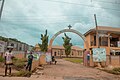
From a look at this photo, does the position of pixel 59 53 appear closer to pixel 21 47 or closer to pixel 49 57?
pixel 21 47

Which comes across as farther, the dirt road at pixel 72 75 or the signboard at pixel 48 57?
the signboard at pixel 48 57

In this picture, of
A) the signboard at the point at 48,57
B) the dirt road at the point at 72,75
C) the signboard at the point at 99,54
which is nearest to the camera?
the dirt road at the point at 72,75

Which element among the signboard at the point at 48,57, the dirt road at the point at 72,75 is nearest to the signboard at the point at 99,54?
the dirt road at the point at 72,75

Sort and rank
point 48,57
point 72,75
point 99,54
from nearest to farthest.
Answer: point 72,75 → point 99,54 → point 48,57

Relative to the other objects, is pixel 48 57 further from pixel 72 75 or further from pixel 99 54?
pixel 72 75

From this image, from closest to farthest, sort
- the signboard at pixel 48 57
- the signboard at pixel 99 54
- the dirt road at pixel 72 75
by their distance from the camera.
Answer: the dirt road at pixel 72 75
the signboard at pixel 99 54
the signboard at pixel 48 57

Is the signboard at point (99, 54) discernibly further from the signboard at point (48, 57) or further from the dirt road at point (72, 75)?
the signboard at point (48, 57)

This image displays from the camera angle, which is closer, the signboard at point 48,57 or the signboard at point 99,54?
the signboard at point 99,54

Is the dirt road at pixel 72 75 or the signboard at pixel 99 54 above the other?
the signboard at pixel 99 54

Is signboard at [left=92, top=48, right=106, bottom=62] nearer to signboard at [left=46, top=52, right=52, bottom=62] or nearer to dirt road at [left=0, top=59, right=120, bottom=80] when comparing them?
dirt road at [left=0, top=59, right=120, bottom=80]

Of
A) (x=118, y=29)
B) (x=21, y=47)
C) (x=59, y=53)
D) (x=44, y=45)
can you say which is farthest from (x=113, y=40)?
(x=59, y=53)

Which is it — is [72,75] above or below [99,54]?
below

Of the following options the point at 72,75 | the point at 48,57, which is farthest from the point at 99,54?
the point at 72,75

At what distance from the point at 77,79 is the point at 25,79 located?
11.1 feet
